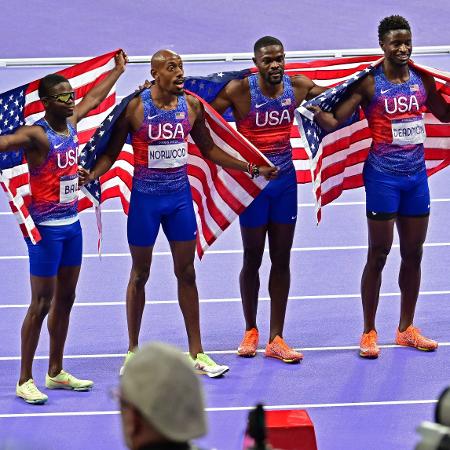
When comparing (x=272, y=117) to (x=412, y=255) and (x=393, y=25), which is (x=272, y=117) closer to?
(x=393, y=25)

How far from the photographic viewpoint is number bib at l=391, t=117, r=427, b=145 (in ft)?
25.1

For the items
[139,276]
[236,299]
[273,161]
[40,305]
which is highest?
[273,161]

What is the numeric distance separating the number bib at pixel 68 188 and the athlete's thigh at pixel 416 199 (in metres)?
2.17

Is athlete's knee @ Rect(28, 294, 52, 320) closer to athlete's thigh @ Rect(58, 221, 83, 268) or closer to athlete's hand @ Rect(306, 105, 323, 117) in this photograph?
athlete's thigh @ Rect(58, 221, 83, 268)

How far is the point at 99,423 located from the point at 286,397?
3.86 feet

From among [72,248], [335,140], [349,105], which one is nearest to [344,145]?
[335,140]

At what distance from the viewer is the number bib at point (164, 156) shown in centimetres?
738

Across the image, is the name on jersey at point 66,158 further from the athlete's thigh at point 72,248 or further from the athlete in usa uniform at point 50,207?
the athlete's thigh at point 72,248

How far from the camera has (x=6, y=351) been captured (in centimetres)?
805

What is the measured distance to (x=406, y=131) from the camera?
766 centimetres

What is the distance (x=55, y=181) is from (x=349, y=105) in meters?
2.00

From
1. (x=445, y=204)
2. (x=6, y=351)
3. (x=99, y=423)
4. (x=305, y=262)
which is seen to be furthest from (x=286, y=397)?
(x=445, y=204)

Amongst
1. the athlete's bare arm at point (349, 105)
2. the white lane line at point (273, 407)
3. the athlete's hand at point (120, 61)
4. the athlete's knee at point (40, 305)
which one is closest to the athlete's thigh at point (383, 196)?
the athlete's bare arm at point (349, 105)

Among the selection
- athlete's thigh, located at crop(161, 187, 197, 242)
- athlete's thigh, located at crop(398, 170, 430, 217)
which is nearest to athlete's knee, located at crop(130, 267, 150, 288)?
athlete's thigh, located at crop(161, 187, 197, 242)
